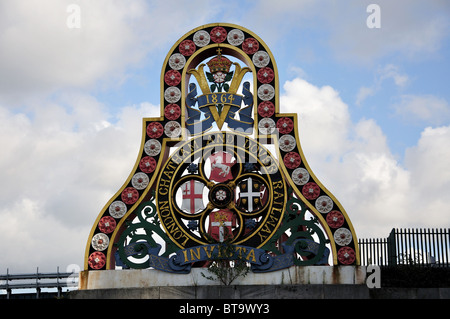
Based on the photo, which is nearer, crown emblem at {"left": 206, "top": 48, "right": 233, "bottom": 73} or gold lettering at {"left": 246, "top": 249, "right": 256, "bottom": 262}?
gold lettering at {"left": 246, "top": 249, "right": 256, "bottom": 262}

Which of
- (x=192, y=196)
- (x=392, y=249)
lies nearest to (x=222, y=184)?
(x=192, y=196)

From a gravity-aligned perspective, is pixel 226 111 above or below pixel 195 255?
above

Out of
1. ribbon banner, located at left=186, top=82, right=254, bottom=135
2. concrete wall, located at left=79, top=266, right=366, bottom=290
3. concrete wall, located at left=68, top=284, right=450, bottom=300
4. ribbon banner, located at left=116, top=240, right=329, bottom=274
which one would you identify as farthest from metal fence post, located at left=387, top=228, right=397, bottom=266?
ribbon banner, located at left=186, top=82, right=254, bottom=135

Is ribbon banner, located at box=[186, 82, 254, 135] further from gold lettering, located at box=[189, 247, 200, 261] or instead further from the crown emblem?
gold lettering, located at box=[189, 247, 200, 261]

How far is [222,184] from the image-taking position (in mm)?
35156

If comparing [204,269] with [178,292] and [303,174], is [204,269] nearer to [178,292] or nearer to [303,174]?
[178,292]

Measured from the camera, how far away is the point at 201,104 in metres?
36.9

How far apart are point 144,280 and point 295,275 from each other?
675cm

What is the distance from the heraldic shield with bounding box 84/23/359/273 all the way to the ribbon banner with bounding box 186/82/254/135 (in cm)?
5

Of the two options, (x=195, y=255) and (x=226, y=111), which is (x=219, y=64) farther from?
(x=195, y=255)

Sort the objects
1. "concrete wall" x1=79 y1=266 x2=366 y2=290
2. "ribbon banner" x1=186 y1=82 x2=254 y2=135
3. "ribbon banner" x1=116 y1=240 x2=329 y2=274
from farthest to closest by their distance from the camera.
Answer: "ribbon banner" x1=186 y1=82 x2=254 y2=135
"ribbon banner" x1=116 y1=240 x2=329 y2=274
"concrete wall" x1=79 y1=266 x2=366 y2=290

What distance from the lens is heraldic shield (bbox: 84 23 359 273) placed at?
34.2 metres

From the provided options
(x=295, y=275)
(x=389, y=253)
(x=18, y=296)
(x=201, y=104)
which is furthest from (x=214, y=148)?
(x=18, y=296)

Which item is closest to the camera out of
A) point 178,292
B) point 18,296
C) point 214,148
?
point 178,292
